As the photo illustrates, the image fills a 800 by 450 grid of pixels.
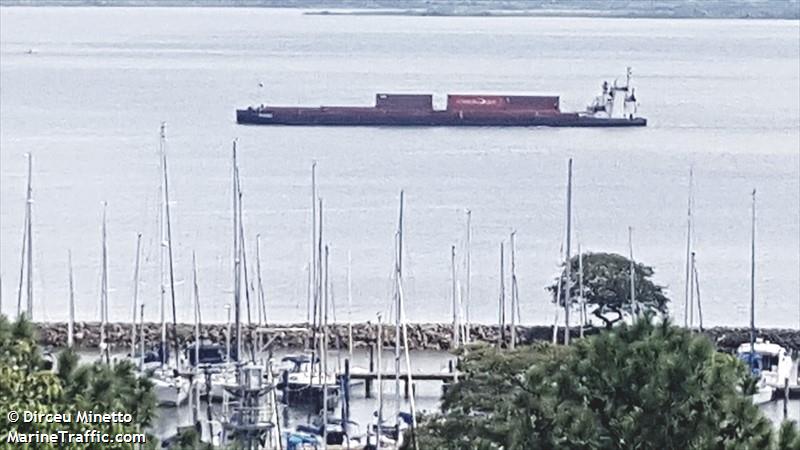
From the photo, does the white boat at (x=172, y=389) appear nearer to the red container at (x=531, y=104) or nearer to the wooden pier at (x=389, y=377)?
the wooden pier at (x=389, y=377)

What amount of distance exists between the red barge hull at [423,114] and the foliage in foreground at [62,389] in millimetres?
53777

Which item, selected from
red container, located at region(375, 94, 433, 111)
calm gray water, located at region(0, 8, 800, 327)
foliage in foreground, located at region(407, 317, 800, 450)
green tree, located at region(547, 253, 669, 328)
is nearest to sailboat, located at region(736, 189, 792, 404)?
green tree, located at region(547, 253, 669, 328)

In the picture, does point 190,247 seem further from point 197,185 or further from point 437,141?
point 437,141

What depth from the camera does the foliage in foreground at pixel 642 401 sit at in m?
9.45

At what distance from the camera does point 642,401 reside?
955 cm

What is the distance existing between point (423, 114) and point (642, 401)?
54375 mm

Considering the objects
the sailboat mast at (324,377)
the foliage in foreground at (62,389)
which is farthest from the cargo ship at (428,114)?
the foliage in foreground at (62,389)

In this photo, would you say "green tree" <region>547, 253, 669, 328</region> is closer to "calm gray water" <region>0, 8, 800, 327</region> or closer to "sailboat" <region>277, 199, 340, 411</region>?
"sailboat" <region>277, 199, 340, 411</region>

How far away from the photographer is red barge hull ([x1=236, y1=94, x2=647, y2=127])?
63719 mm

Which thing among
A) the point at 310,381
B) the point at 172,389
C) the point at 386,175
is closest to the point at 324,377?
the point at 310,381

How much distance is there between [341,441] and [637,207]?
85.4 ft

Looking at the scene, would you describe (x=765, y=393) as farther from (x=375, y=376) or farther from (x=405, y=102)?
(x=405, y=102)

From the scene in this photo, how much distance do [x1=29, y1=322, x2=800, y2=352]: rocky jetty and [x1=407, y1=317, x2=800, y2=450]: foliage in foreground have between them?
13.5 meters

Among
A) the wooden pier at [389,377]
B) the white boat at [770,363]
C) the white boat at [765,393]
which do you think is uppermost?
the white boat at [770,363]
